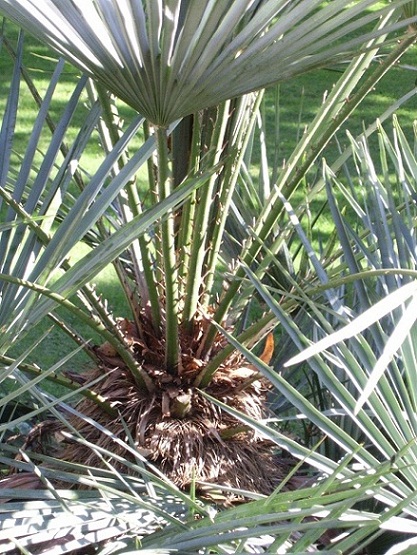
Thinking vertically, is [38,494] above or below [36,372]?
below

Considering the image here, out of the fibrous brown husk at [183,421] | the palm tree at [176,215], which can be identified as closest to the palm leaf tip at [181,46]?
the palm tree at [176,215]

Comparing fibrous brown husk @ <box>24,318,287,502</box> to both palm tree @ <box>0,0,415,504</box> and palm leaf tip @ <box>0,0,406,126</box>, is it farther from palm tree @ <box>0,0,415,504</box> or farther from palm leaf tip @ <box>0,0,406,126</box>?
palm leaf tip @ <box>0,0,406,126</box>

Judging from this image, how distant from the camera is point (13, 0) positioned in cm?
102

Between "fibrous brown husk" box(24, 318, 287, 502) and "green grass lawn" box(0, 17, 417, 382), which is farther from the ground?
"green grass lawn" box(0, 17, 417, 382)

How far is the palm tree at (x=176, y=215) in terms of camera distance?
108cm

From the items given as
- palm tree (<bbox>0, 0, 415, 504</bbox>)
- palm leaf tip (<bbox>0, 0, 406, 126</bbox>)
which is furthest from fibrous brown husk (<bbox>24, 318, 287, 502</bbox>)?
palm leaf tip (<bbox>0, 0, 406, 126</bbox>)

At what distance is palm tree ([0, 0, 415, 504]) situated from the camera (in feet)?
3.54

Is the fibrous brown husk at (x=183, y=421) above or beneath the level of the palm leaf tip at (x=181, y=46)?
beneath

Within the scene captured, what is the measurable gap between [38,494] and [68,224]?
0.42m

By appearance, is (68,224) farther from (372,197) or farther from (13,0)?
(372,197)

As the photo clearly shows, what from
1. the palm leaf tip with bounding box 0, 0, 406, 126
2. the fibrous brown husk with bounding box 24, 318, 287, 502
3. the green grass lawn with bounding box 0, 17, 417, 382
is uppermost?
the green grass lawn with bounding box 0, 17, 417, 382

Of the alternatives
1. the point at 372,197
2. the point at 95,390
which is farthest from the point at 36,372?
the point at 372,197

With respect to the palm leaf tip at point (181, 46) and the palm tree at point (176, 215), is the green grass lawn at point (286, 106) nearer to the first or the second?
the palm tree at point (176, 215)

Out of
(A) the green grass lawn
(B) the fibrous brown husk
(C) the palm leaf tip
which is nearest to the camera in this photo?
(C) the palm leaf tip
